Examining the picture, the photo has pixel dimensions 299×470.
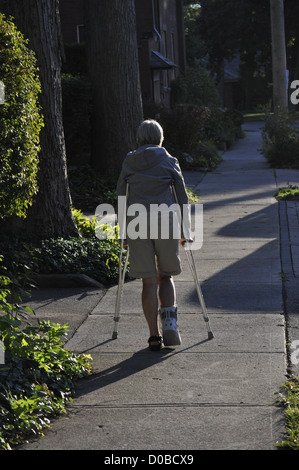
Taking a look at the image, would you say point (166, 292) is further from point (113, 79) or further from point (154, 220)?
point (113, 79)

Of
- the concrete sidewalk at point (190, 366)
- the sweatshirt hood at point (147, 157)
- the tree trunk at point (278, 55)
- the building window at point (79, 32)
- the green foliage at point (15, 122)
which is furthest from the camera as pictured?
the building window at point (79, 32)

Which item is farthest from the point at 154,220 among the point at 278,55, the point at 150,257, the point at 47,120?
the point at 278,55

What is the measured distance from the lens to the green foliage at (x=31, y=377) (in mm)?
4828

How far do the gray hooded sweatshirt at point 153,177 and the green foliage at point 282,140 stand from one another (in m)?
15.1

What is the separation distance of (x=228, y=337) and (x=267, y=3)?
5069 centimetres

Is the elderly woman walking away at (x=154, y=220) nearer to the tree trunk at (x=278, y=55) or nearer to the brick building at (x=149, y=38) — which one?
the tree trunk at (x=278, y=55)

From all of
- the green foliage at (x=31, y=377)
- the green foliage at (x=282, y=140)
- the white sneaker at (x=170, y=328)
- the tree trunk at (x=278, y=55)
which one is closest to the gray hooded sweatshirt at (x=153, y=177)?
the white sneaker at (x=170, y=328)

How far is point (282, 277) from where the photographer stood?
906 centimetres

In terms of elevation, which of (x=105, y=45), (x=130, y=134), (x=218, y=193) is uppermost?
(x=105, y=45)

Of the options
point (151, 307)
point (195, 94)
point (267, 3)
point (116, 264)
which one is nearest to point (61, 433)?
point (151, 307)

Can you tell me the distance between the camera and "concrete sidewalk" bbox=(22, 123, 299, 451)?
15.7 ft

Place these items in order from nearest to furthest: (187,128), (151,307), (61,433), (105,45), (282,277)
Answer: (61,433), (151,307), (282,277), (105,45), (187,128)

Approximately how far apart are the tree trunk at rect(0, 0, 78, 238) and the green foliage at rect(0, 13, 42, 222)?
192 centimetres
